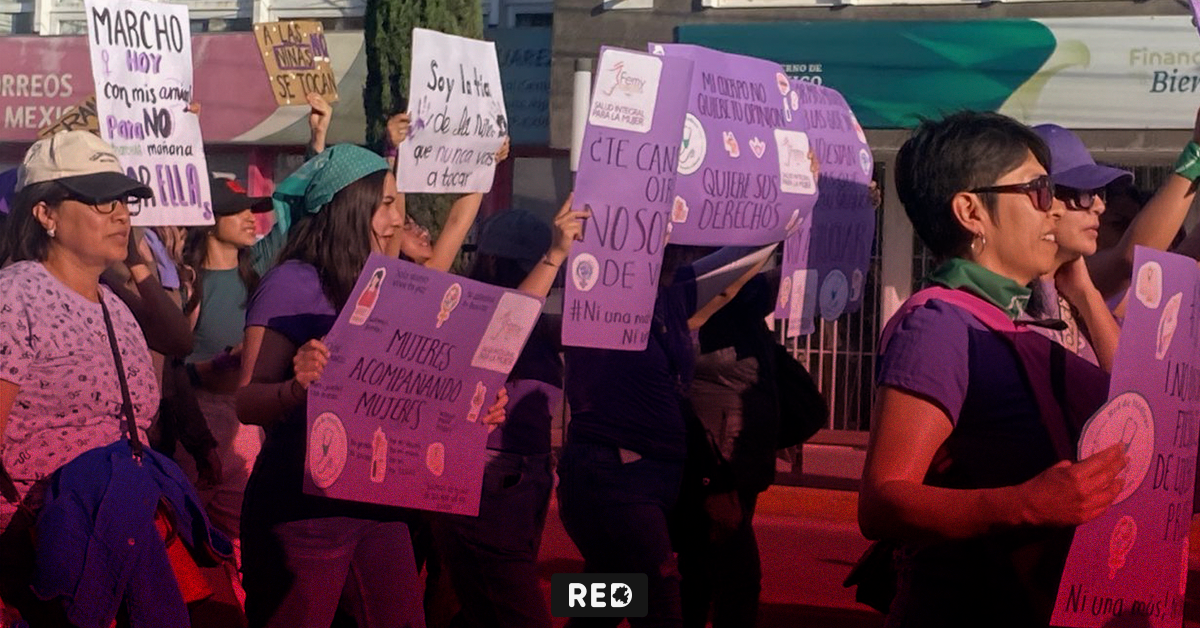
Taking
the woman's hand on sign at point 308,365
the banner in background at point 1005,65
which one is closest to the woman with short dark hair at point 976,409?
the woman's hand on sign at point 308,365

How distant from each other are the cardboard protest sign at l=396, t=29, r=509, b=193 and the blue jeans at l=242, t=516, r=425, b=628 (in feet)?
8.22

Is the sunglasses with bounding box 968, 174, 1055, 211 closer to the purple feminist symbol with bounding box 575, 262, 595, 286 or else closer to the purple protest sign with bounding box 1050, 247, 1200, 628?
the purple protest sign with bounding box 1050, 247, 1200, 628

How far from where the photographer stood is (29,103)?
65.9 ft

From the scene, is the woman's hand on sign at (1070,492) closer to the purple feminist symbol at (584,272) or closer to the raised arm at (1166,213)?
the raised arm at (1166,213)

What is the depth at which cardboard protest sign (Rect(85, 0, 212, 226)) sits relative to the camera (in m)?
6.86

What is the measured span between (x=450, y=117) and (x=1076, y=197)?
13.1 ft

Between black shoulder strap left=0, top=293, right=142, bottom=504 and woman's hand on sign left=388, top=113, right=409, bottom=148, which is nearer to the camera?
black shoulder strap left=0, top=293, right=142, bottom=504

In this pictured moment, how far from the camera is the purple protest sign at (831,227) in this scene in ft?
22.7

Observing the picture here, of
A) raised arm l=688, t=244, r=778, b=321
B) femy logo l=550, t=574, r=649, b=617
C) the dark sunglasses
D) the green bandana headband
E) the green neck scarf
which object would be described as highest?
the dark sunglasses

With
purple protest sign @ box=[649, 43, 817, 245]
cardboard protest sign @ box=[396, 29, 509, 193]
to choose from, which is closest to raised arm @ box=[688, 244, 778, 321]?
purple protest sign @ box=[649, 43, 817, 245]

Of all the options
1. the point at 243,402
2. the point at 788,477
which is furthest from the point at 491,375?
the point at 788,477

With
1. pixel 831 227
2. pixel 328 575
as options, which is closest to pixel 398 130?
pixel 831 227

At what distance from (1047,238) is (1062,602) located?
73 cm

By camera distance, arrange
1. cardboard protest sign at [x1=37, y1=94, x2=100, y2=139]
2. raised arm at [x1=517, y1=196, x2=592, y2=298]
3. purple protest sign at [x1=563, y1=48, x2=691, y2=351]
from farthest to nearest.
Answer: cardboard protest sign at [x1=37, y1=94, x2=100, y2=139] → purple protest sign at [x1=563, y1=48, x2=691, y2=351] → raised arm at [x1=517, y1=196, x2=592, y2=298]
